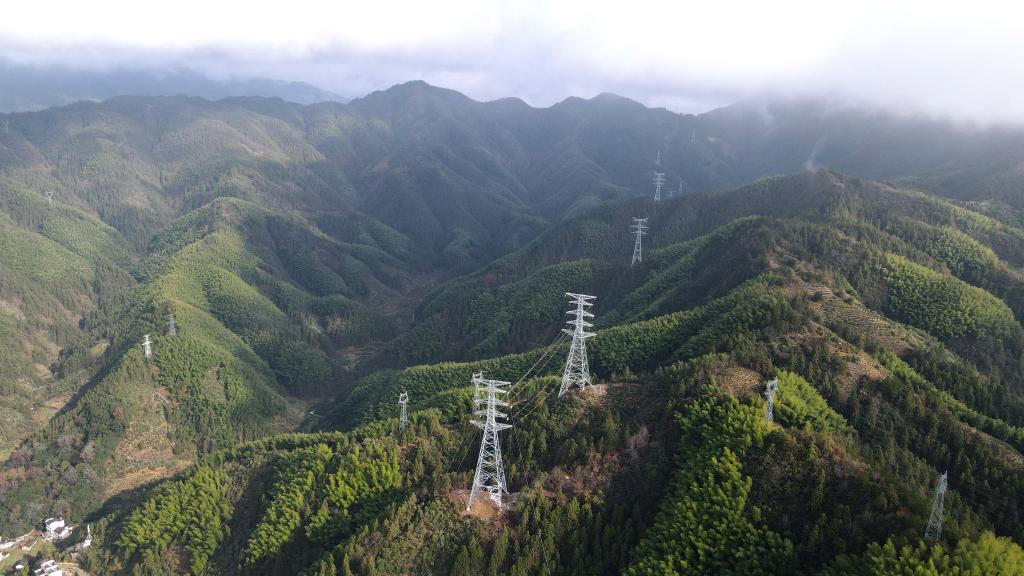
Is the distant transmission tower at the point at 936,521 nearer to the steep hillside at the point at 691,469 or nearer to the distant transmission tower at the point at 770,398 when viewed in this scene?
the steep hillside at the point at 691,469

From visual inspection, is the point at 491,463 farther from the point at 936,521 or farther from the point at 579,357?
the point at 936,521

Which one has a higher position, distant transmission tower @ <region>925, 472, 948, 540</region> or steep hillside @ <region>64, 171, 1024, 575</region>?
distant transmission tower @ <region>925, 472, 948, 540</region>

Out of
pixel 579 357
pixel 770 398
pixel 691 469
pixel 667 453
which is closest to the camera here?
pixel 691 469

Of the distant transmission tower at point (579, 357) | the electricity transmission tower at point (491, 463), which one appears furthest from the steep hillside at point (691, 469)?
the distant transmission tower at point (579, 357)

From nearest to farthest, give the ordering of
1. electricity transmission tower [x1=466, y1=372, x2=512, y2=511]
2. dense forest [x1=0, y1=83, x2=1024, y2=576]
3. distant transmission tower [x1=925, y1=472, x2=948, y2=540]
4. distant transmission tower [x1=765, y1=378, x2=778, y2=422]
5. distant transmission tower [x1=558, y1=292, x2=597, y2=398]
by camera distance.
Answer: distant transmission tower [x1=925, y1=472, x2=948, y2=540]
dense forest [x1=0, y1=83, x2=1024, y2=576]
distant transmission tower [x1=765, y1=378, x2=778, y2=422]
electricity transmission tower [x1=466, y1=372, x2=512, y2=511]
distant transmission tower [x1=558, y1=292, x2=597, y2=398]

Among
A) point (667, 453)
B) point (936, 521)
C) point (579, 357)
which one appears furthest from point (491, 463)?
point (936, 521)

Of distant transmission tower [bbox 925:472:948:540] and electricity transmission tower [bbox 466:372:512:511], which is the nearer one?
distant transmission tower [bbox 925:472:948:540]

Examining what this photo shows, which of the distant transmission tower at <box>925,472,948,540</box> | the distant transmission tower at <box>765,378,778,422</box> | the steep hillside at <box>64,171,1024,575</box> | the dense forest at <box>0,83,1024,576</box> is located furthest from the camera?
the distant transmission tower at <box>765,378,778,422</box>

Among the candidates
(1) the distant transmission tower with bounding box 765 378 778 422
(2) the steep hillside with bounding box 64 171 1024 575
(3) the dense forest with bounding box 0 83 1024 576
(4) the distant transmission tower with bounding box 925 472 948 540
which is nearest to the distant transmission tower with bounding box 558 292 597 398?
(2) the steep hillside with bounding box 64 171 1024 575

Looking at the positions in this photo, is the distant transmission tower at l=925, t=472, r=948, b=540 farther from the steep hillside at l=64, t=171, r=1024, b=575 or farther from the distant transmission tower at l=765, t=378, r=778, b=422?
the distant transmission tower at l=765, t=378, r=778, b=422

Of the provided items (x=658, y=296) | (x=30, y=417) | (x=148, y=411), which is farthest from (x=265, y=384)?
(x=658, y=296)

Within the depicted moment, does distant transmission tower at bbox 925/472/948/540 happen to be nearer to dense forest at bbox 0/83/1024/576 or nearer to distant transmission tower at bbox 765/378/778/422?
dense forest at bbox 0/83/1024/576

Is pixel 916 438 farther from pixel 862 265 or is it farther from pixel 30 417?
pixel 30 417
